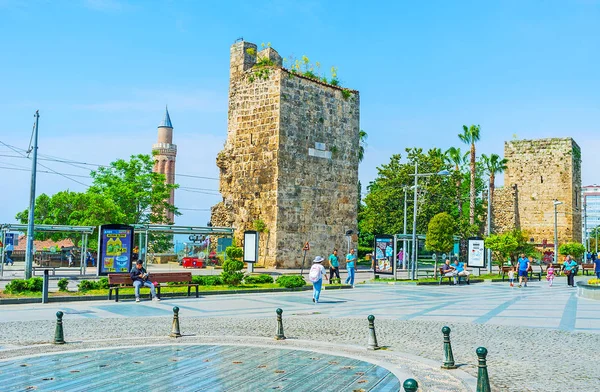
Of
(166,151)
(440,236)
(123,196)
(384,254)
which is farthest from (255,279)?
(166,151)

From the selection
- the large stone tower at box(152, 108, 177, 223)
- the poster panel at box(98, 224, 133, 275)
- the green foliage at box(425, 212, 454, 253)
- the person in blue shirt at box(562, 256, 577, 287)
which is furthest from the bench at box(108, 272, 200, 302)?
the large stone tower at box(152, 108, 177, 223)

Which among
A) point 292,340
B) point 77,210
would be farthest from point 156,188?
point 292,340

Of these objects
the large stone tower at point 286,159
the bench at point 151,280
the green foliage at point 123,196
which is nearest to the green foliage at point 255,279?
the bench at point 151,280

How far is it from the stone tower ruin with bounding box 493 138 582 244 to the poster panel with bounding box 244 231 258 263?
1450 inches

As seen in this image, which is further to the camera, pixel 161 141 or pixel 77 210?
pixel 161 141

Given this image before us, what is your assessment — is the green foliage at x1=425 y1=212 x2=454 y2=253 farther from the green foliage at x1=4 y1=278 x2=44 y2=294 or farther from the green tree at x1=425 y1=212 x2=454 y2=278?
the green foliage at x1=4 y1=278 x2=44 y2=294

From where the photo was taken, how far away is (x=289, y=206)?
126 feet

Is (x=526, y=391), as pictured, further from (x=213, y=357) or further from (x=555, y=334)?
(x=555, y=334)

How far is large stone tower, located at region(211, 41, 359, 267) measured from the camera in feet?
125

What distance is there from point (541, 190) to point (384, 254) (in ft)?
120

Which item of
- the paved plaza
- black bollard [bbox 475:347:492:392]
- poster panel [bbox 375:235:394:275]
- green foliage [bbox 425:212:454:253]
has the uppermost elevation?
green foliage [bbox 425:212:454:253]

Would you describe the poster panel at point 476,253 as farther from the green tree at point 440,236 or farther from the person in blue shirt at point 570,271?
the person in blue shirt at point 570,271

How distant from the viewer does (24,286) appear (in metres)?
18.9

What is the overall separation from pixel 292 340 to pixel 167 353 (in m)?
2.47
